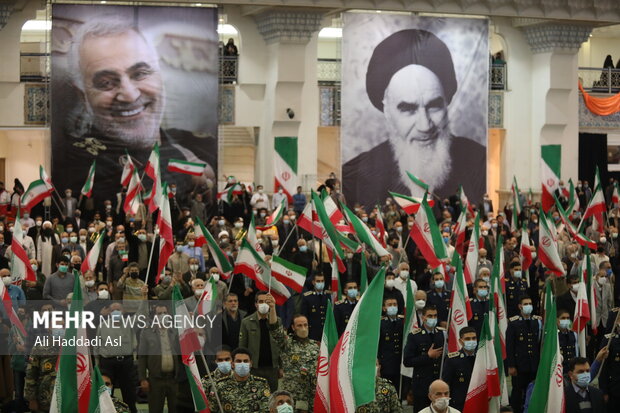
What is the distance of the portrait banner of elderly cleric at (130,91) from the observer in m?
28.6

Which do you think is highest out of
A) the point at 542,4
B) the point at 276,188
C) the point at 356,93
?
the point at 542,4

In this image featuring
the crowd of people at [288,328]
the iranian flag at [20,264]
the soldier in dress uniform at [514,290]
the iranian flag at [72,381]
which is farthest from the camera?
the soldier in dress uniform at [514,290]

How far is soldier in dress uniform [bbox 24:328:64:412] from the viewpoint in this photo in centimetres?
1196

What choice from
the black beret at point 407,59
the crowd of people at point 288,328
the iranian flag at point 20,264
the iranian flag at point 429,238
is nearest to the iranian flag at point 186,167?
the crowd of people at point 288,328

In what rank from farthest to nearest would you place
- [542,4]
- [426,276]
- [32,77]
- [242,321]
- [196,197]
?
[542,4], [32,77], [196,197], [426,276], [242,321]

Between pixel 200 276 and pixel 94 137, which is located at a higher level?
pixel 94 137

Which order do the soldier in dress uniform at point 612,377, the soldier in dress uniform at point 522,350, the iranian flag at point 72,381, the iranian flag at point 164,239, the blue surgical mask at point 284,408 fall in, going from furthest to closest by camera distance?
1. the iranian flag at point 164,239
2. the soldier in dress uniform at point 522,350
3. the soldier in dress uniform at point 612,377
4. the iranian flag at point 72,381
5. the blue surgical mask at point 284,408

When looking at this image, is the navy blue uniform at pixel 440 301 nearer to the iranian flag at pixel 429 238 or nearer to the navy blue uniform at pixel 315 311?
the iranian flag at pixel 429 238

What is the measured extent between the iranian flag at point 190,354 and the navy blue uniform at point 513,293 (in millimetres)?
6044

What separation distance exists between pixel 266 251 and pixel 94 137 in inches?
395

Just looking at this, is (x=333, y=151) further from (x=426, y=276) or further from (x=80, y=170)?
(x=426, y=276)

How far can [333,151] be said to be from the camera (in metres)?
36.6

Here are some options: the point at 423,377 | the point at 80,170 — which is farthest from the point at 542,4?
the point at 423,377

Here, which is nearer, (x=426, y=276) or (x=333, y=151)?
(x=426, y=276)
